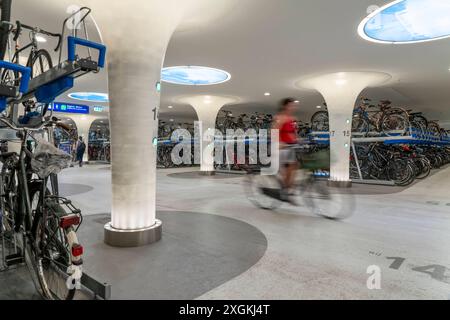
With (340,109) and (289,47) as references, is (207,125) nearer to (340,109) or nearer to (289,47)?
(340,109)

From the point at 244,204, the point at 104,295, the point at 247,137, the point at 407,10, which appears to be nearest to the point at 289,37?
the point at 407,10

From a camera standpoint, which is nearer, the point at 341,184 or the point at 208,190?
the point at 208,190

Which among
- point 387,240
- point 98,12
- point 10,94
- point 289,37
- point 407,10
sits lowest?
point 387,240

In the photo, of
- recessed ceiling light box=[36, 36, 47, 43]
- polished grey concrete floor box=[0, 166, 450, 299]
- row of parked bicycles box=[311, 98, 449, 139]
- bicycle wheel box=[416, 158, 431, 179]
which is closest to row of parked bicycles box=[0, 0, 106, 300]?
polished grey concrete floor box=[0, 166, 450, 299]

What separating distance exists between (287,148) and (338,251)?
181cm

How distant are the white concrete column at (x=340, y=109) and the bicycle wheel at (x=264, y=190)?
146 inches

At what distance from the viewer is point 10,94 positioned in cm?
157

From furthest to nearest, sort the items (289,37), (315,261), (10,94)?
(289,37) → (315,261) → (10,94)

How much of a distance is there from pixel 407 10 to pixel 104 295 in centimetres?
569

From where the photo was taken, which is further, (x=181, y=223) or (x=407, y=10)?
(x=407, y=10)

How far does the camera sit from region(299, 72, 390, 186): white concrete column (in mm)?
7930

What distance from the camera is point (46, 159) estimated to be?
199 centimetres

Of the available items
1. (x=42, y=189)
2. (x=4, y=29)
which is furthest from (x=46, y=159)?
(x=4, y=29)

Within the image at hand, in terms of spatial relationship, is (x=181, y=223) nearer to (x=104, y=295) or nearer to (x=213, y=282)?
(x=213, y=282)
